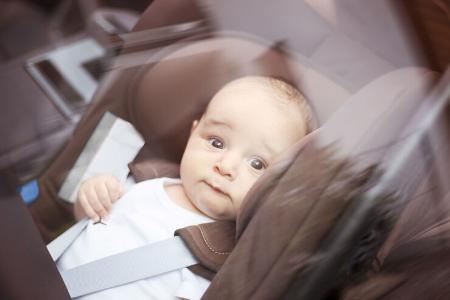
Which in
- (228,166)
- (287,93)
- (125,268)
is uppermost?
(287,93)

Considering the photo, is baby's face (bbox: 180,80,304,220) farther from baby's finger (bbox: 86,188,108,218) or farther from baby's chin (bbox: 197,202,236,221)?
baby's finger (bbox: 86,188,108,218)

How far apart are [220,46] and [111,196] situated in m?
0.28

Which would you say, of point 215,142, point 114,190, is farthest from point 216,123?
point 114,190

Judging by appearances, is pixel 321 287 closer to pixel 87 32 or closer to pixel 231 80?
pixel 231 80

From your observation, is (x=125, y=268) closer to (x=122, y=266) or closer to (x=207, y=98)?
(x=122, y=266)

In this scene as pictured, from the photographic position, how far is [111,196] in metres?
0.88

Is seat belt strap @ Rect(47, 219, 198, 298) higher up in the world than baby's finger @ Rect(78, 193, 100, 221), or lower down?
lower down

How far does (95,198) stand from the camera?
856mm

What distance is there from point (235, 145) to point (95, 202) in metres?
0.21

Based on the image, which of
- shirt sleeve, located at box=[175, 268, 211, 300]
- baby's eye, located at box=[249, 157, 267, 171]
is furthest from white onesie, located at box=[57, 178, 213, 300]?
baby's eye, located at box=[249, 157, 267, 171]

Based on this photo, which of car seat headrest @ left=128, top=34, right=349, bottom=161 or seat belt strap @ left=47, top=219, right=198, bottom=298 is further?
car seat headrest @ left=128, top=34, right=349, bottom=161

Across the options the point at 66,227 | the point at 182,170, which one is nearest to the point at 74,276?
the point at 66,227

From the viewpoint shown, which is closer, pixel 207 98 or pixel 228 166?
pixel 228 166

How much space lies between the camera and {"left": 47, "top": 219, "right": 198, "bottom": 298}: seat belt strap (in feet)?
2.61
